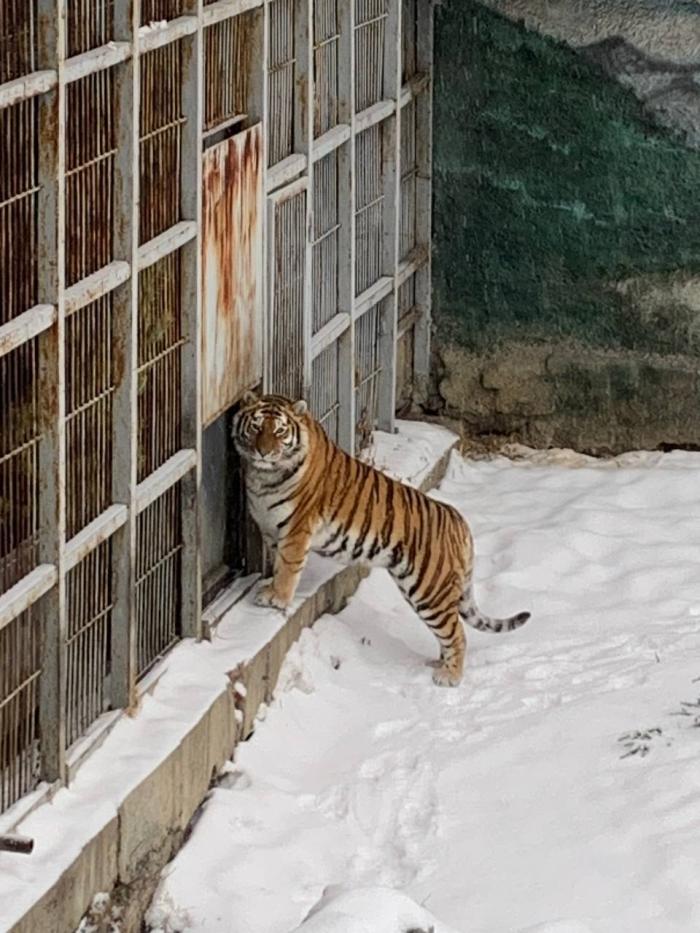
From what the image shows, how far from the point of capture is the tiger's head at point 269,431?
26.3 feet

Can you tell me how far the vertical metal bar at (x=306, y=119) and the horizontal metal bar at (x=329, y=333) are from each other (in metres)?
0.17

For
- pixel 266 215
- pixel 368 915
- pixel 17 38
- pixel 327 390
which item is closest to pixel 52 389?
pixel 17 38

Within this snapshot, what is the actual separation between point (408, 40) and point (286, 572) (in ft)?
10.8

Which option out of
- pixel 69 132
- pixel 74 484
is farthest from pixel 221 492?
pixel 69 132

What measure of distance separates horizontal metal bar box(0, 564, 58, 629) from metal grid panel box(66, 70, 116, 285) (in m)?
0.81

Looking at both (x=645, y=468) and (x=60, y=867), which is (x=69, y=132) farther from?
(x=645, y=468)

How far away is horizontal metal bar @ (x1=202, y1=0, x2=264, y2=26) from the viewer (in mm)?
7262

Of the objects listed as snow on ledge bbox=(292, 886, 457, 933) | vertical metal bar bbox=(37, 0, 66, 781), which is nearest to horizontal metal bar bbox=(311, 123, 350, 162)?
vertical metal bar bbox=(37, 0, 66, 781)

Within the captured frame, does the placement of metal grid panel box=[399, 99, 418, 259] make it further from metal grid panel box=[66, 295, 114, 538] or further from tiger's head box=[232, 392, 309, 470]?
metal grid panel box=[66, 295, 114, 538]

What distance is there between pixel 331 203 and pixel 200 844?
3.12m

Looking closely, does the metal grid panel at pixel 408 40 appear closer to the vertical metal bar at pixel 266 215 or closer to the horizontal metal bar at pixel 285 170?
the horizontal metal bar at pixel 285 170

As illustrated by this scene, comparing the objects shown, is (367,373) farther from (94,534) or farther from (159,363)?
(94,534)

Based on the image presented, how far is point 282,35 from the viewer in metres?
8.27

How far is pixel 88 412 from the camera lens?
6.59m
